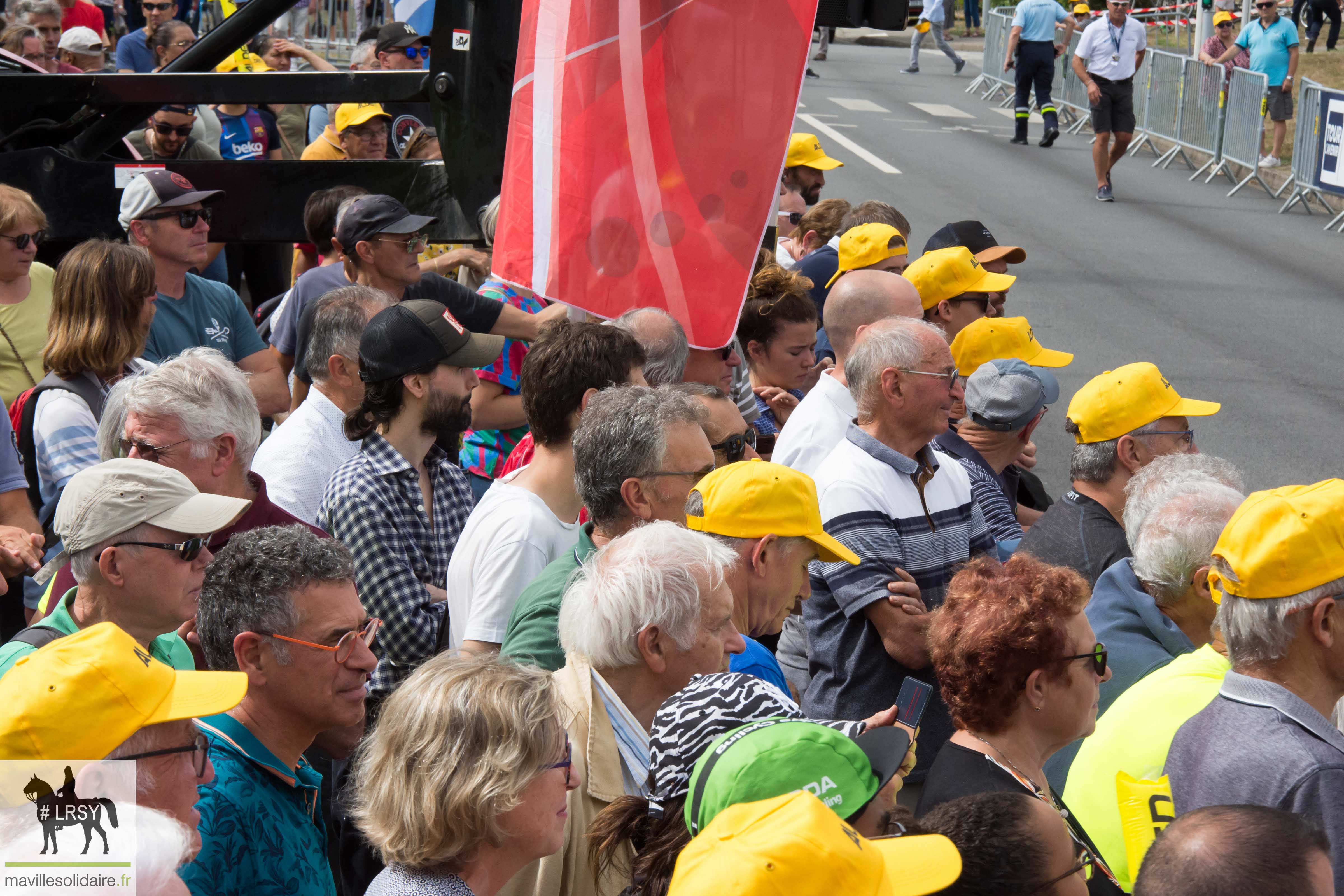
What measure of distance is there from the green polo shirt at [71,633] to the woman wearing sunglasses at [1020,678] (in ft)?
5.41

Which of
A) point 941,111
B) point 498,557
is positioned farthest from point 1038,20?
point 498,557

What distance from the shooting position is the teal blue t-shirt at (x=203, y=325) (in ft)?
18.0

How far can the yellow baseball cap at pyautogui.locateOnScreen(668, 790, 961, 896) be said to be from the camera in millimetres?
1950

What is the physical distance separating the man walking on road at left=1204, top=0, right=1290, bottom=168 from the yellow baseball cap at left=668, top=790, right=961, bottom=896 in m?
17.7

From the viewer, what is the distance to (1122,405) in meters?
4.56

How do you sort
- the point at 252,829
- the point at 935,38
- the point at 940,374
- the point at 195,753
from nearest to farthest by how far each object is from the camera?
1. the point at 195,753
2. the point at 252,829
3. the point at 940,374
4. the point at 935,38

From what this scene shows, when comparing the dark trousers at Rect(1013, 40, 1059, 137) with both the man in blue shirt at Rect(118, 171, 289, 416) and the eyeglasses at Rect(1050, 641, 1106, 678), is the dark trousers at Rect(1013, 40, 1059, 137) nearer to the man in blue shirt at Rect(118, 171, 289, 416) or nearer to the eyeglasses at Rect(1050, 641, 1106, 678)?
the man in blue shirt at Rect(118, 171, 289, 416)

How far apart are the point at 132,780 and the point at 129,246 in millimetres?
2814

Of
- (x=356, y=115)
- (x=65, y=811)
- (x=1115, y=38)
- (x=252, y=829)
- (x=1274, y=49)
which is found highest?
(x=1115, y=38)

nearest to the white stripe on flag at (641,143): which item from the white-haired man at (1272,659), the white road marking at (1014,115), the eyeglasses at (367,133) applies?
the white-haired man at (1272,659)

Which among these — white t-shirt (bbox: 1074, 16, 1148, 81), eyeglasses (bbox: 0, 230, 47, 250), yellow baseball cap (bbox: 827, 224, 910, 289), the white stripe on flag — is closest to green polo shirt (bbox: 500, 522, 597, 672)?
the white stripe on flag

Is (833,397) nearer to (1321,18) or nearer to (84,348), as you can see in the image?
(84,348)

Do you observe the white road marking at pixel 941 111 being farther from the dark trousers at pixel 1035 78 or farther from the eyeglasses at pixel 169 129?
the eyeglasses at pixel 169 129

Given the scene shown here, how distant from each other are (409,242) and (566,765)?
3.68 m
